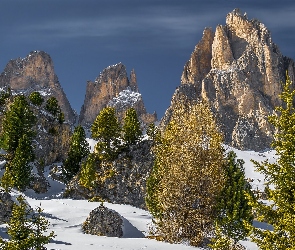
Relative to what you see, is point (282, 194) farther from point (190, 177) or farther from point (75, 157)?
point (75, 157)

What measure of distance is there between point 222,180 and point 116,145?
41.4m

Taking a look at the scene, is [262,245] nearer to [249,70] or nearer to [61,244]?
[61,244]

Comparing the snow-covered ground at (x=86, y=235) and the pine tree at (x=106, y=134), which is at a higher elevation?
the pine tree at (x=106, y=134)

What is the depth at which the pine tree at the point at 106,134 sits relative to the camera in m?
67.9

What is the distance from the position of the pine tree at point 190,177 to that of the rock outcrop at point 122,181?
32.3 metres

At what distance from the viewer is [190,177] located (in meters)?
28.9

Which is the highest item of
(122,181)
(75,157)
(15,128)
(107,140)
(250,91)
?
(250,91)

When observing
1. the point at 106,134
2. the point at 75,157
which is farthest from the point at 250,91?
the point at 106,134

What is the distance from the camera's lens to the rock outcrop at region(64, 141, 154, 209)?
204 ft


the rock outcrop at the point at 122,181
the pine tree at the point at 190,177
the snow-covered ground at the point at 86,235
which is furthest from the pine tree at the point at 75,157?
the pine tree at the point at 190,177

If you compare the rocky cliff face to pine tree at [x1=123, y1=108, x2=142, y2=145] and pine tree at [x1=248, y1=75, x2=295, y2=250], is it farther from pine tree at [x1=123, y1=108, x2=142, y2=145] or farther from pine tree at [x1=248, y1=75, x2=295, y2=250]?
pine tree at [x1=248, y1=75, x2=295, y2=250]

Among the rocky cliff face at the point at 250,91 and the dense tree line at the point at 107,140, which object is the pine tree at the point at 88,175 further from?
the rocky cliff face at the point at 250,91

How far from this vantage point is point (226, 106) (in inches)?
7697

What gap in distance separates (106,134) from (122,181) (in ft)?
36.1
